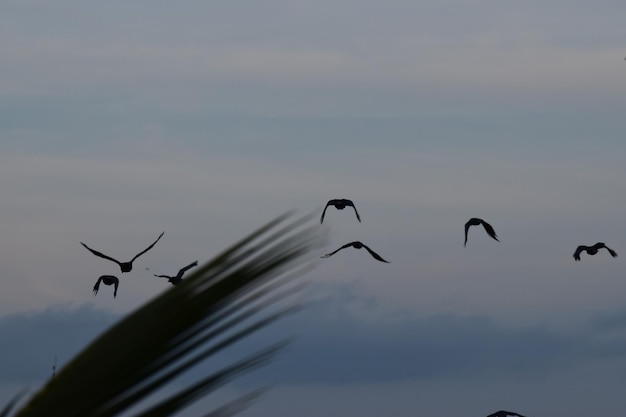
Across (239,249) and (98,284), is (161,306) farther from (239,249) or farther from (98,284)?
(98,284)

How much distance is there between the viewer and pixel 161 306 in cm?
387

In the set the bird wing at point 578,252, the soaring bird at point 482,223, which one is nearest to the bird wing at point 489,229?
the soaring bird at point 482,223

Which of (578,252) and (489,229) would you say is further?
(578,252)


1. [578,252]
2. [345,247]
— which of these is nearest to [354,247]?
[345,247]

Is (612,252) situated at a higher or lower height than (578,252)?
lower

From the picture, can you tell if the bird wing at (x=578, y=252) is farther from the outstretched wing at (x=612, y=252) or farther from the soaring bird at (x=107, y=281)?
the soaring bird at (x=107, y=281)

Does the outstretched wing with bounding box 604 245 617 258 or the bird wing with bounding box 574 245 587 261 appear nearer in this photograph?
the outstretched wing with bounding box 604 245 617 258

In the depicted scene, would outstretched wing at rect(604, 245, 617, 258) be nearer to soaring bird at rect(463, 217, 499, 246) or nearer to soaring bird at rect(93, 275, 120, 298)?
soaring bird at rect(463, 217, 499, 246)

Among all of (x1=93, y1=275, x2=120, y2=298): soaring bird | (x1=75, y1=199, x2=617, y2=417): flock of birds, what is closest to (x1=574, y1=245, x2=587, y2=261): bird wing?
(x1=75, y1=199, x2=617, y2=417): flock of birds

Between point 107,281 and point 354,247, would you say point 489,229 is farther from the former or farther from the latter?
point 107,281

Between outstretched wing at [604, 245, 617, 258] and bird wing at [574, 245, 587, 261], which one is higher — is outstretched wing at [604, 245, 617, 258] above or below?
below

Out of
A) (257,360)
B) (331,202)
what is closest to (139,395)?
(257,360)

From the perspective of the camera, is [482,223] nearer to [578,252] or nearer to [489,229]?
[489,229]

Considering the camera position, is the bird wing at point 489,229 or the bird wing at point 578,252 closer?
the bird wing at point 489,229
